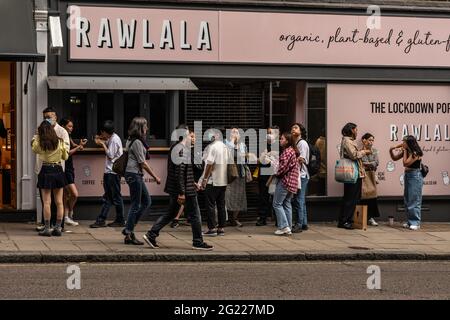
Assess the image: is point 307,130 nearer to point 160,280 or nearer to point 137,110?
point 137,110

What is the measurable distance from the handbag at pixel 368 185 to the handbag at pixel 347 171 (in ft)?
1.75

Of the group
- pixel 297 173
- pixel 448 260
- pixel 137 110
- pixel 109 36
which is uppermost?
pixel 109 36

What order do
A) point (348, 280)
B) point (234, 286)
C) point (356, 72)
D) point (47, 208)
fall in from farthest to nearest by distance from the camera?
point (356, 72) → point (47, 208) → point (348, 280) → point (234, 286)

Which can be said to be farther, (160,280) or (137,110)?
(137,110)

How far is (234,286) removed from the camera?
9.82m

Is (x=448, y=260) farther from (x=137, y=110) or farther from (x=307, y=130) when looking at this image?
(x=137, y=110)

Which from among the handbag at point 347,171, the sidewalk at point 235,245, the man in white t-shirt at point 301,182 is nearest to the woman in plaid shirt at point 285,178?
the sidewalk at point 235,245

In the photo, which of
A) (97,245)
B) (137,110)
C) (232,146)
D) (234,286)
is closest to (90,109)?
(137,110)

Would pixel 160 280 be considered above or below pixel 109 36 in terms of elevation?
below

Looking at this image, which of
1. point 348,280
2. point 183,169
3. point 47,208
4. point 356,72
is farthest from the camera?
point 356,72

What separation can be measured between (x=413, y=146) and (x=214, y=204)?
4068mm

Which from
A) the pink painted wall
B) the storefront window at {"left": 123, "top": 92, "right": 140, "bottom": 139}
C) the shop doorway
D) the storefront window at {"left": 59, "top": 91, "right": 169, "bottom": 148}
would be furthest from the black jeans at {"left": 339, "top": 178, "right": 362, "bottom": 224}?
the shop doorway

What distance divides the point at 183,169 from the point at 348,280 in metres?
3.15

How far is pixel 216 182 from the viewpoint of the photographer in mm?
13945
